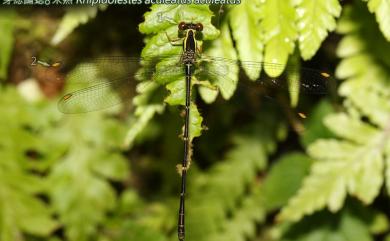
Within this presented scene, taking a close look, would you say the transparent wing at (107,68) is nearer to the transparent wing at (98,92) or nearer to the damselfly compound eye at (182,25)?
the transparent wing at (98,92)

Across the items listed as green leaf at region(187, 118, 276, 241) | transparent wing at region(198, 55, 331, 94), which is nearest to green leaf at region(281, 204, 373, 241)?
green leaf at region(187, 118, 276, 241)

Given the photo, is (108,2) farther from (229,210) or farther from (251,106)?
(229,210)

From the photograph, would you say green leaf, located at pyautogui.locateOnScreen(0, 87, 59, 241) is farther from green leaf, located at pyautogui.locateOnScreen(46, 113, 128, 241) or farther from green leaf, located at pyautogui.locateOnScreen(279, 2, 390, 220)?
green leaf, located at pyautogui.locateOnScreen(279, 2, 390, 220)

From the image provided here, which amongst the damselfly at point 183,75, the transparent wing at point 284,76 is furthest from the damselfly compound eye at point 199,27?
the transparent wing at point 284,76

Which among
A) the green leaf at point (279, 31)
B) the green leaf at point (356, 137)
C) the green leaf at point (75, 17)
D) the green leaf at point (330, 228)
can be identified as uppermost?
the green leaf at point (75, 17)

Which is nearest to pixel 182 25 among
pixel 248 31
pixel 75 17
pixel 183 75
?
pixel 183 75

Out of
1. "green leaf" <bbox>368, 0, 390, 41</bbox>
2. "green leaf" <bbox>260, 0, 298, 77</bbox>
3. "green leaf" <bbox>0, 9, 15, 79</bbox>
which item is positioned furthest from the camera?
"green leaf" <bbox>0, 9, 15, 79</bbox>

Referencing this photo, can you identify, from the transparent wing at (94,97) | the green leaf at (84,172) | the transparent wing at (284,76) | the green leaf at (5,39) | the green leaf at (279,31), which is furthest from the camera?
the green leaf at (84,172)

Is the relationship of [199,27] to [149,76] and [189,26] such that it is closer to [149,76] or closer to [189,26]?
[189,26]
